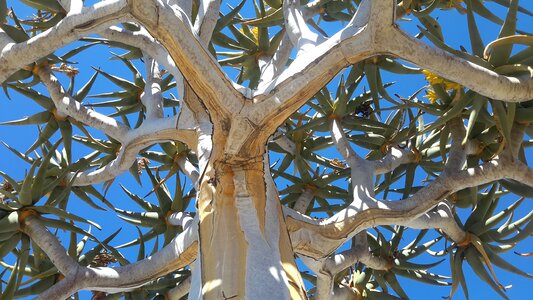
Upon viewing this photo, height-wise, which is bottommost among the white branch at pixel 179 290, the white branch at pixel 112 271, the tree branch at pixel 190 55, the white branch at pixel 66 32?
the white branch at pixel 112 271

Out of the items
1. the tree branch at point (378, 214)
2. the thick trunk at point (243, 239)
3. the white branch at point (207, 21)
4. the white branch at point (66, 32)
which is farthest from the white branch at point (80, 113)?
the tree branch at point (378, 214)

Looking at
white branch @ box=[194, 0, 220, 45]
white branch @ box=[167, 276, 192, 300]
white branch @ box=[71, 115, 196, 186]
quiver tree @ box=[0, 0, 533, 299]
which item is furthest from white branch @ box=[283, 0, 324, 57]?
white branch @ box=[167, 276, 192, 300]

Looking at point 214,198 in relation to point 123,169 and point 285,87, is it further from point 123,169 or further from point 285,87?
point 123,169

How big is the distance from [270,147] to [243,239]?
10.4 feet

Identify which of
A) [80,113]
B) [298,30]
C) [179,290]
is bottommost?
[179,290]

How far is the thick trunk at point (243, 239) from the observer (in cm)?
355

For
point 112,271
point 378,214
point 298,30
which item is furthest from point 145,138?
point 378,214

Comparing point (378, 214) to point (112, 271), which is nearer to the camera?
point (378, 214)

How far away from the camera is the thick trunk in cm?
355

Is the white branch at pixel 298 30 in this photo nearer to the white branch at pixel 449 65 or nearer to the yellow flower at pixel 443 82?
the white branch at pixel 449 65

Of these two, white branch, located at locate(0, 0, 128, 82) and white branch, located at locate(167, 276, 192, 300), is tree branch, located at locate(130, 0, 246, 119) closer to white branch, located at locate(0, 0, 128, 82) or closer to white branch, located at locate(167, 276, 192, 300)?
white branch, located at locate(0, 0, 128, 82)

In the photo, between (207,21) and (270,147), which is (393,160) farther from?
(207,21)

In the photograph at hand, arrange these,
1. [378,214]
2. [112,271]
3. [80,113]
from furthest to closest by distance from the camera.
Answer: [80,113], [112,271], [378,214]

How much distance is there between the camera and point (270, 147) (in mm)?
6895
